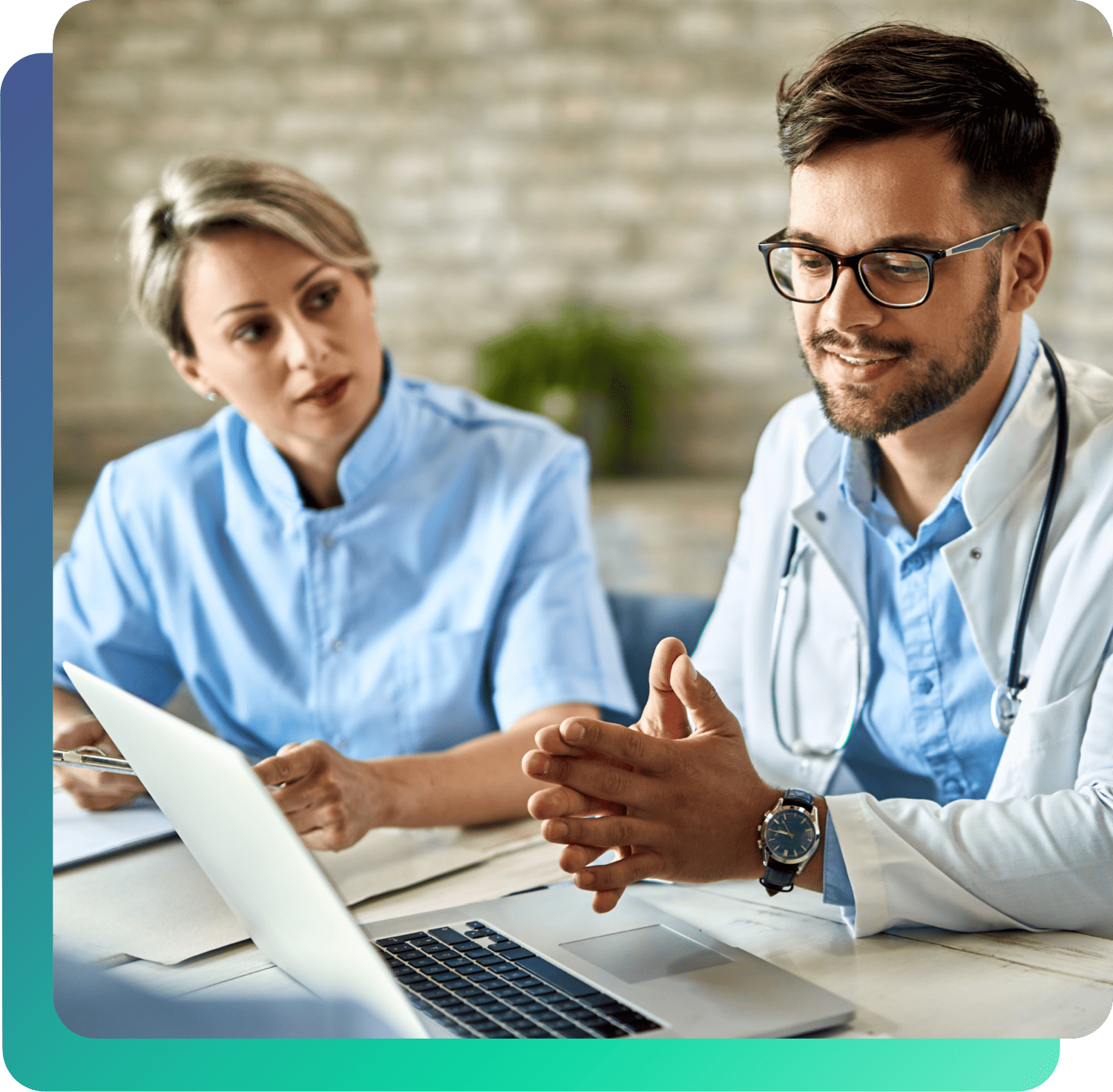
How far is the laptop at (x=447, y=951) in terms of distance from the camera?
591 millimetres

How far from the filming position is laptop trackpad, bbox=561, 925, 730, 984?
0.71 metres

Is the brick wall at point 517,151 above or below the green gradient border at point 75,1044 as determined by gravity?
above

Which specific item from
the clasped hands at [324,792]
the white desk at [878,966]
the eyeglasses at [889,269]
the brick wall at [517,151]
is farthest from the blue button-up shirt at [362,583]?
the eyeglasses at [889,269]

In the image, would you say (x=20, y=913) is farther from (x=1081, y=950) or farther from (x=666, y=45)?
(x=666, y=45)

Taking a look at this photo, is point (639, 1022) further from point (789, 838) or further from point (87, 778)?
point (87, 778)

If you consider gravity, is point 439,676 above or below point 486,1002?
above

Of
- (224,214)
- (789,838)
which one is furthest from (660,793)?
(224,214)

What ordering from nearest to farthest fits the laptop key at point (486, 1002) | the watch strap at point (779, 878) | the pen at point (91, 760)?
the laptop key at point (486, 1002)
the watch strap at point (779, 878)
the pen at point (91, 760)

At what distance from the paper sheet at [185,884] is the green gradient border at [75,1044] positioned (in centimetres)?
5

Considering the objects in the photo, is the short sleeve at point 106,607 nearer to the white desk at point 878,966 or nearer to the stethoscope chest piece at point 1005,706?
the white desk at point 878,966

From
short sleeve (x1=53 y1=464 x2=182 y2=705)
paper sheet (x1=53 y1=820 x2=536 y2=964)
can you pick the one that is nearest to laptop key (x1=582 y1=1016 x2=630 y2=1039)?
paper sheet (x1=53 y1=820 x2=536 y2=964)

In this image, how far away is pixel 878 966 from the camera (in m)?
0.72

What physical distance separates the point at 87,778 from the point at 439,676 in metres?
0.36

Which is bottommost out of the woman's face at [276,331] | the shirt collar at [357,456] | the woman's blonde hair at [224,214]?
the shirt collar at [357,456]
